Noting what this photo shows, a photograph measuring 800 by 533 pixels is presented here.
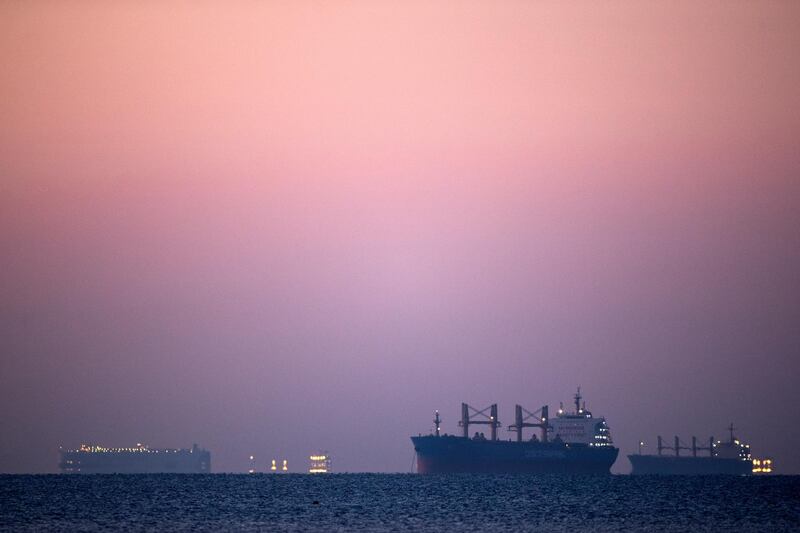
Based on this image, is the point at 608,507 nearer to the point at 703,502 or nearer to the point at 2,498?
the point at 703,502

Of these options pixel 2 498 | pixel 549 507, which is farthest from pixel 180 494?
pixel 549 507

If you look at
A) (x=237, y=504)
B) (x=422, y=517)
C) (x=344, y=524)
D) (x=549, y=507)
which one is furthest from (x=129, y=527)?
(x=549, y=507)

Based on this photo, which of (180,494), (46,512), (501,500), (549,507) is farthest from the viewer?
(180,494)

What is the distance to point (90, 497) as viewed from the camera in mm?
114438

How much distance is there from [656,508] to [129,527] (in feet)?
155

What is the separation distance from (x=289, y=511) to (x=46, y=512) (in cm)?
1856

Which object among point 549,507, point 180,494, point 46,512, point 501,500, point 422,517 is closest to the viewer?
point 422,517

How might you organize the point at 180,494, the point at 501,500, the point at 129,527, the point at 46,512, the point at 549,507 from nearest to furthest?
the point at 129,527
the point at 46,512
the point at 549,507
the point at 501,500
the point at 180,494

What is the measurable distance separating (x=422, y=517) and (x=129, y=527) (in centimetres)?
2136

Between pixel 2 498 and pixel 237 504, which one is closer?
pixel 237 504

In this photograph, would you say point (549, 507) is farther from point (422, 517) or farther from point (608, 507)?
point (422, 517)

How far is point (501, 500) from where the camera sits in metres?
108

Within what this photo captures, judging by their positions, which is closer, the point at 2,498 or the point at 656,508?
the point at 656,508

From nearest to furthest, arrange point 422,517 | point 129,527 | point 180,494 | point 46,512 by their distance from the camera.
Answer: point 129,527, point 422,517, point 46,512, point 180,494
